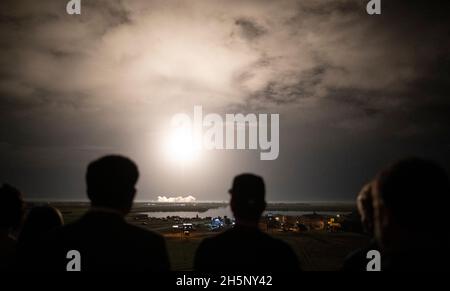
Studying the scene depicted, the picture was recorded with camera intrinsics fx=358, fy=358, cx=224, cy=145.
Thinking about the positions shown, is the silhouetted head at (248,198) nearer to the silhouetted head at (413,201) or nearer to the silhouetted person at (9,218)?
the silhouetted head at (413,201)

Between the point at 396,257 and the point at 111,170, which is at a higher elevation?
the point at 111,170

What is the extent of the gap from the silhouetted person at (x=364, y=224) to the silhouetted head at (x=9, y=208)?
140 inches

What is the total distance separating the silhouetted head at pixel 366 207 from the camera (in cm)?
297

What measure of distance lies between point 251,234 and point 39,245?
6.23 ft

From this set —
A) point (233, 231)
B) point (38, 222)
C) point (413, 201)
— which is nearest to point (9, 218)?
point (38, 222)

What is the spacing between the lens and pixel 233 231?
140 inches

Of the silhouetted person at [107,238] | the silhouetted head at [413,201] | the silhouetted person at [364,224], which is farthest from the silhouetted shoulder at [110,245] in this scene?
the silhouetted head at [413,201]

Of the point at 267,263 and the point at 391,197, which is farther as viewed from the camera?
the point at 267,263
